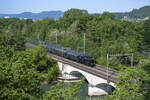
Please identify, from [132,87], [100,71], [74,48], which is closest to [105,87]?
[100,71]

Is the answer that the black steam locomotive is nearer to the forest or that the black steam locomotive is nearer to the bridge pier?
the forest

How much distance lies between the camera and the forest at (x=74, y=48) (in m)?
13.0

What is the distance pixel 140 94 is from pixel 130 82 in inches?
62.0

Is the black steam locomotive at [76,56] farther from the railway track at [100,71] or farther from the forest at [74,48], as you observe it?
the forest at [74,48]

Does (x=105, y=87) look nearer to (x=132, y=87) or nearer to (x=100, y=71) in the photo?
(x=100, y=71)

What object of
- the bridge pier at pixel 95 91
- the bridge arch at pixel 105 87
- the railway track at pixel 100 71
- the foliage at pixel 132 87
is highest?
the foliage at pixel 132 87

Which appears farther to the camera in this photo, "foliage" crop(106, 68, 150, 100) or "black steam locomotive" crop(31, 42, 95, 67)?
"black steam locomotive" crop(31, 42, 95, 67)

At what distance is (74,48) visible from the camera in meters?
52.1

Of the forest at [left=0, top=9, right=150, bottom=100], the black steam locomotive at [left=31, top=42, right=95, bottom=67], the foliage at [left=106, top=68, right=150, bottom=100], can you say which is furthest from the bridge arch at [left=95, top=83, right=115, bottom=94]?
the foliage at [left=106, top=68, right=150, bottom=100]

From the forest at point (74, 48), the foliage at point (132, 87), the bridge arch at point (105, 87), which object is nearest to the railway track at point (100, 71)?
the bridge arch at point (105, 87)

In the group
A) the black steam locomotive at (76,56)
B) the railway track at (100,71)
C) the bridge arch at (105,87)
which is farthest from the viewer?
the black steam locomotive at (76,56)

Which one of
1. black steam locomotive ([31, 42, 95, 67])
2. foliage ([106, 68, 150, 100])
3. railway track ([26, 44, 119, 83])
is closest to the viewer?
foliage ([106, 68, 150, 100])

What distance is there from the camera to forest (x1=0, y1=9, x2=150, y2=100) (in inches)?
512

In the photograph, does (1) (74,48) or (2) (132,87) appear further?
(1) (74,48)
